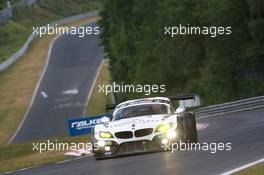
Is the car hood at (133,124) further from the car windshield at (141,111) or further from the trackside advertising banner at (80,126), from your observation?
the trackside advertising banner at (80,126)

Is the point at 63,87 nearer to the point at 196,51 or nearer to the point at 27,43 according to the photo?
the point at 196,51

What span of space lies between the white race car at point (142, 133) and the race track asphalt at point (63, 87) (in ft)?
89.5

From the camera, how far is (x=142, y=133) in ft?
55.1

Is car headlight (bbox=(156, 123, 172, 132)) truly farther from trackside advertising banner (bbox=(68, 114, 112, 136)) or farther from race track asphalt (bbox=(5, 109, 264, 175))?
trackside advertising banner (bbox=(68, 114, 112, 136))

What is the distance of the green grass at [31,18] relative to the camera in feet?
258

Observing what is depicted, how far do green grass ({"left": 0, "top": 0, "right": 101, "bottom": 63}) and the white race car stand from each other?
54.2m

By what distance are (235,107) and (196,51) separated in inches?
637

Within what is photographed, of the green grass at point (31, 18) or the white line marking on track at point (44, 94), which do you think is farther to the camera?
the green grass at point (31, 18)

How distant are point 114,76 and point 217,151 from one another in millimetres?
46425

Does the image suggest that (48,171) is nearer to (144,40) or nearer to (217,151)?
(217,151)

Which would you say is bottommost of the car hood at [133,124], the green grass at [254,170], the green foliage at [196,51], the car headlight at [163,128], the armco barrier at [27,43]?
the green grass at [254,170]

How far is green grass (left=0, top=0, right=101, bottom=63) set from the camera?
7850cm

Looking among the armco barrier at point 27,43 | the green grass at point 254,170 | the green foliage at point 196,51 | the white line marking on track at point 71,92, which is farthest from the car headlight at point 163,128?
the armco barrier at point 27,43

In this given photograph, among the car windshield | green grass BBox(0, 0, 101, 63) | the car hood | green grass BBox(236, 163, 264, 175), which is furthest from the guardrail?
green grass BBox(0, 0, 101, 63)
